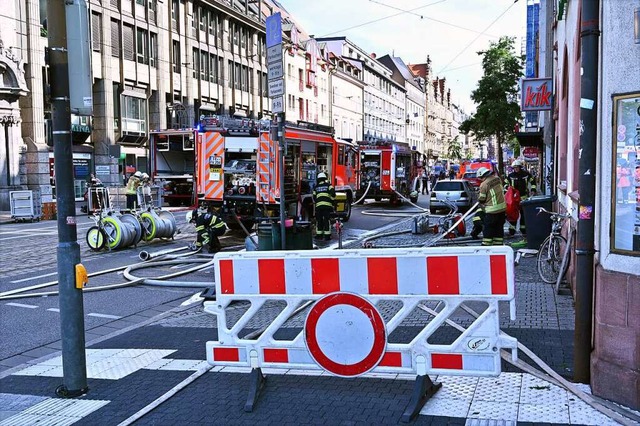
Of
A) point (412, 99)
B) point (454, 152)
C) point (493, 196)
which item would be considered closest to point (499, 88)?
point (493, 196)

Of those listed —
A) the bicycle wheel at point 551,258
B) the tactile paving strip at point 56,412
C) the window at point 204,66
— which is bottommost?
the tactile paving strip at point 56,412

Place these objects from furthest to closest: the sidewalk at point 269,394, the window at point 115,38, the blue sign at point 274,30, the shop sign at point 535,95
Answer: the window at point 115,38 < the shop sign at point 535,95 < the blue sign at point 274,30 < the sidewalk at point 269,394

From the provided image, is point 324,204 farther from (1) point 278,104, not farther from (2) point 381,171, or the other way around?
(2) point 381,171

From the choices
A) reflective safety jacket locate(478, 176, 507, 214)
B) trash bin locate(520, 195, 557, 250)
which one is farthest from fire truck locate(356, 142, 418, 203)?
trash bin locate(520, 195, 557, 250)

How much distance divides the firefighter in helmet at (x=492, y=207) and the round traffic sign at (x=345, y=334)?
8122 millimetres

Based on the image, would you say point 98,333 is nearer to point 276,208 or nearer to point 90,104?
point 90,104

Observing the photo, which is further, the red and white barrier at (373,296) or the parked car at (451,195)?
the parked car at (451,195)

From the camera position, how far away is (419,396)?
442 cm

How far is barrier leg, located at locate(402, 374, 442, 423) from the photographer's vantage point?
4285 mm

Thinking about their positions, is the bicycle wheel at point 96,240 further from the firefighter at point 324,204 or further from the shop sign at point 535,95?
the shop sign at point 535,95

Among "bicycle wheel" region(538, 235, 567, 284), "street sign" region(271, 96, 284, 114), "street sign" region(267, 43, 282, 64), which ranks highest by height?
"street sign" region(267, 43, 282, 64)

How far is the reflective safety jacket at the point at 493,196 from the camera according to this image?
12188 millimetres

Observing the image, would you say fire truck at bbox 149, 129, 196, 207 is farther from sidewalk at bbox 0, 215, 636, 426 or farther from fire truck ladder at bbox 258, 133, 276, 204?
sidewalk at bbox 0, 215, 636, 426

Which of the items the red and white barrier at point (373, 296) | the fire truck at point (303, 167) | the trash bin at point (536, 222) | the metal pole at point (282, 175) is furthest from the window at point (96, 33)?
the red and white barrier at point (373, 296)
